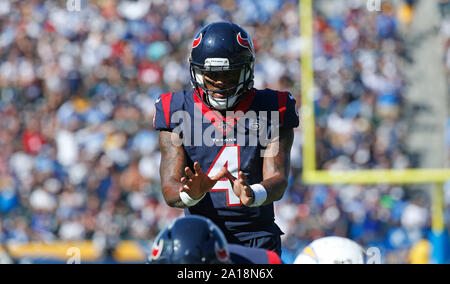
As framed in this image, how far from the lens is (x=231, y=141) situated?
11.8 feet

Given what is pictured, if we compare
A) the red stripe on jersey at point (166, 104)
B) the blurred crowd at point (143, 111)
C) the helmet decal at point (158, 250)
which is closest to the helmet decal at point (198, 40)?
the red stripe on jersey at point (166, 104)

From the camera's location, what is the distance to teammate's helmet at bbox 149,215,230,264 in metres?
2.76

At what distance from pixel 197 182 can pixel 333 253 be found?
0.74m

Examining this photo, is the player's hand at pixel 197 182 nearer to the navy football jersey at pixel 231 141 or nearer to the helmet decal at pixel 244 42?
the navy football jersey at pixel 231 141

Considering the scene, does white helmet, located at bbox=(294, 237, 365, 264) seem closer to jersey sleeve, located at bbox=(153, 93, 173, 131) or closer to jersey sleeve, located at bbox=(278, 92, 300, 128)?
jersey sleeve, located at bbox=(278, 92, 300, 128)

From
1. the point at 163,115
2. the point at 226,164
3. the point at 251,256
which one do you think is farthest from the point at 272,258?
the point at 163,115

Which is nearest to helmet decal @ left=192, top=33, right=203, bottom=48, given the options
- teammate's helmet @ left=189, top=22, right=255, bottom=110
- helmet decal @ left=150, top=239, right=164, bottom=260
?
teammate's helmet @ left=189, top=22, right=255, bottom=110

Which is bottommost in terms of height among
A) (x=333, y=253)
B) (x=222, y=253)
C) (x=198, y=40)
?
(x=333, y=253)

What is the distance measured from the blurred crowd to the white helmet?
12.6 feet

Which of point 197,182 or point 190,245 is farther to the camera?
point 197,182

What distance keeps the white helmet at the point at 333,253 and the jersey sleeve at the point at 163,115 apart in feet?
3.12

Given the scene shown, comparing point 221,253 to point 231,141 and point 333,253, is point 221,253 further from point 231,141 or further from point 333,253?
point 231,141

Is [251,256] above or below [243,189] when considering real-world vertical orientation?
below
